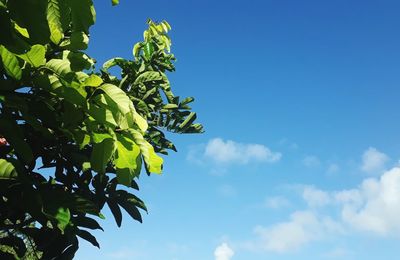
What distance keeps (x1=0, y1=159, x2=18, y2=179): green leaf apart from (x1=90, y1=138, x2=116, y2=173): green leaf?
0.43 m

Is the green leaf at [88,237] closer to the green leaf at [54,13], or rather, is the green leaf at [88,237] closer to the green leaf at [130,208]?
the green leaf at [130,208]

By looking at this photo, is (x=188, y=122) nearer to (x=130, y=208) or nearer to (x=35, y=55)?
(x=130, y=208)

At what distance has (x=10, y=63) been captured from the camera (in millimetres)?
1791

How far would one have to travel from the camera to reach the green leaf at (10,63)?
1.77 m

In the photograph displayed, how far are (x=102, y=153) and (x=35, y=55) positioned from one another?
543 mm

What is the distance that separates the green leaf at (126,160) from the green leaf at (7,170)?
56 cm

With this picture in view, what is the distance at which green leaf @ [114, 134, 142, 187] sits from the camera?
1.98 meters

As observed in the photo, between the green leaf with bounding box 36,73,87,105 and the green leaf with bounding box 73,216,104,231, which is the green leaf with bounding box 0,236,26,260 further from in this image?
the green leaf with bounding box 36,73,87,105

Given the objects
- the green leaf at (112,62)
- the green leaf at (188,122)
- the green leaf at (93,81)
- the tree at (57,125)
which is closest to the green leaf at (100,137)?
the tree at (57,125)

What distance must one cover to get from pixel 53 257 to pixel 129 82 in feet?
6.03

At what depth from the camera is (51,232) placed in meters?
2.71

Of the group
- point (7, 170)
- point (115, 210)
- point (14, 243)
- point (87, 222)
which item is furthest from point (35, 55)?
point (115, 210)

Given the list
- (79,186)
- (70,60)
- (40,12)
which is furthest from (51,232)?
Result: (40,12)

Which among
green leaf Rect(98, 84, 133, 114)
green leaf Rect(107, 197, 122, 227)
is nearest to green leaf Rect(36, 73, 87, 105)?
green leaf Rect(98, 84, 133, 114)
